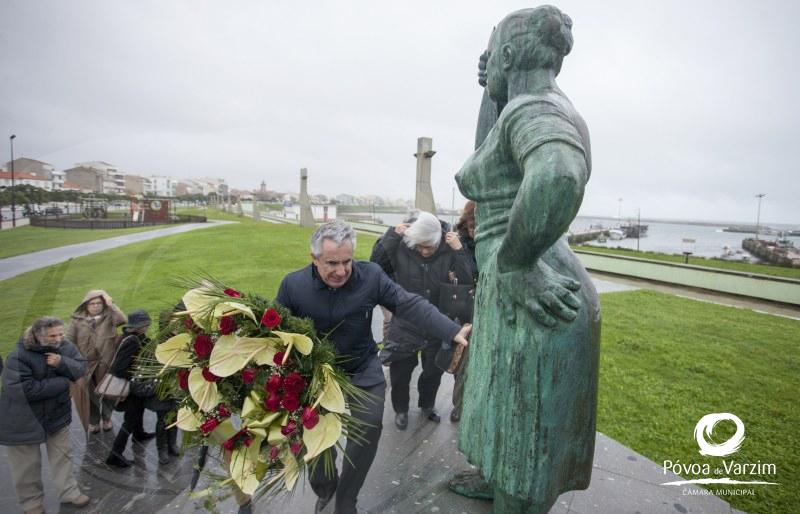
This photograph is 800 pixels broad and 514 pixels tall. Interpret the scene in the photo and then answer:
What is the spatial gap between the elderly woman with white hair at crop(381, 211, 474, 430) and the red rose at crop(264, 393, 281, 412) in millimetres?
2168

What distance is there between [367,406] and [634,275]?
17.2m

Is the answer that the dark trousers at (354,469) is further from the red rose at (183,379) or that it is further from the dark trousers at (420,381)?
the dark trousers at (420,381)

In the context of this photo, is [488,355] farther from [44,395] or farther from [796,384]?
[796,384]

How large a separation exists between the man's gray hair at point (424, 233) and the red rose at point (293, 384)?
225 cm

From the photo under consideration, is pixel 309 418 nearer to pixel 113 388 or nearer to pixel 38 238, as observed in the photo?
pixel 113 388

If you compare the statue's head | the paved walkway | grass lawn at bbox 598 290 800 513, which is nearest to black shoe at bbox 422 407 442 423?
grass lawn at bbox 598 290 800 513

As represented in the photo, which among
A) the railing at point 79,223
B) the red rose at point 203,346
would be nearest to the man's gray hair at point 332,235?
the red rose at point 203,346

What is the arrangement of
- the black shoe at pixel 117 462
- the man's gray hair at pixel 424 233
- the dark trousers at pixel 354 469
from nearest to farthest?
the dark trousers at pixel 354 469, the black shoe at pixel 117 462, the man's gray hair at pixel 424 233

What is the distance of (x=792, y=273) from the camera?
51.0 feet

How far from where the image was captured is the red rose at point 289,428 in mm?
2070

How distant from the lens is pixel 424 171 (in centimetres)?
1444

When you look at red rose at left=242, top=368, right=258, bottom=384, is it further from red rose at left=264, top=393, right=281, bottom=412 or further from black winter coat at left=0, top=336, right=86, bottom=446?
black winter coat at left=0, top=336, right=86, bottom=446

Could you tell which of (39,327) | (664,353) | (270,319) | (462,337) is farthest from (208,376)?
(664,353)

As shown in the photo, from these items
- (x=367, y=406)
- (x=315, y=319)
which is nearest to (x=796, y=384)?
(x=367, y=406)
